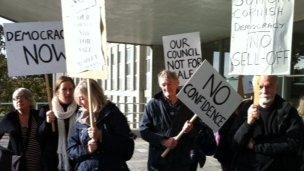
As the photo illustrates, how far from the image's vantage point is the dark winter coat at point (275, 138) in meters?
4.59

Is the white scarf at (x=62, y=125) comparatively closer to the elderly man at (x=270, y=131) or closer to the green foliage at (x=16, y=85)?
the elderly man at (x=270, y=131)

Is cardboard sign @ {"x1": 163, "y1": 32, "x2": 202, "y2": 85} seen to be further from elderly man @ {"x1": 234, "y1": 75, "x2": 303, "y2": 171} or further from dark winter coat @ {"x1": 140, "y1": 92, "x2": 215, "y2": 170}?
elderly man @ {"x1": 234, "y1": 75, "x2": 303, "y2": 171}

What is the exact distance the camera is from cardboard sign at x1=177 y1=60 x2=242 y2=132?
16.9 feet

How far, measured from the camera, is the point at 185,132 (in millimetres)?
5266

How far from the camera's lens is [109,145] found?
15.8 ft

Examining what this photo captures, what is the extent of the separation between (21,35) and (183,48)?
1792 millimetres

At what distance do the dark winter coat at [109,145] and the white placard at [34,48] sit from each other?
3.84ft

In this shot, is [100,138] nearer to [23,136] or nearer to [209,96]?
[23,136]

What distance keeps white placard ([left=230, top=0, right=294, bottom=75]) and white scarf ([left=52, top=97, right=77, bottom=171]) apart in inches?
59.8

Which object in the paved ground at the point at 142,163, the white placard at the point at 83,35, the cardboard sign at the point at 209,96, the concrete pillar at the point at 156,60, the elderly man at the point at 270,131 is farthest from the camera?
the concrete pillar at the point at 156,60

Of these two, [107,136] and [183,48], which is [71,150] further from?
[183,48]

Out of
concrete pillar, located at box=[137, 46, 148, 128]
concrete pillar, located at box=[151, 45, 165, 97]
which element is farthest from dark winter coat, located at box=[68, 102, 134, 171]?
concrete pillar, located at box=[137, 46, 148, 128]

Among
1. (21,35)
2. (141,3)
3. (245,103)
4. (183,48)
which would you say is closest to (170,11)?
(141,3)

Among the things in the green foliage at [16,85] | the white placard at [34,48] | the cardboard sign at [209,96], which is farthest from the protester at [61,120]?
the green foliage at [16,85]
